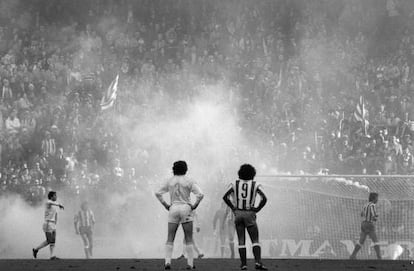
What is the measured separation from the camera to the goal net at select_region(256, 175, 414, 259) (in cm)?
2542

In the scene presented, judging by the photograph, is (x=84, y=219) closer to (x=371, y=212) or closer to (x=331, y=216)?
(x=331, y=216)

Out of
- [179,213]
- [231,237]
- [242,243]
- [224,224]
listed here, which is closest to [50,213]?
[231,237]

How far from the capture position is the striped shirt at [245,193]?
1498 centimetres

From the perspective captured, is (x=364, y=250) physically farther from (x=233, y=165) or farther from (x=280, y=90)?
(x=280, y=90)

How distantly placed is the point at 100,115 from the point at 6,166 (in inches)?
157

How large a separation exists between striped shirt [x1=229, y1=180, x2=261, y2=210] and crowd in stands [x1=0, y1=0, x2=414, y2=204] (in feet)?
44.7

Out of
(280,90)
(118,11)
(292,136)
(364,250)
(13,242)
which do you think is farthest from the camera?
(118,11)

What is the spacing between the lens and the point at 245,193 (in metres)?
15.0

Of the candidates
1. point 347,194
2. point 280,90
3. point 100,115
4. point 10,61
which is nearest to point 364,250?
point 347,194

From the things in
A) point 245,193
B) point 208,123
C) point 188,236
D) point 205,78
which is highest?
point 205,78

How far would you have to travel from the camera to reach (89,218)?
85.3ft

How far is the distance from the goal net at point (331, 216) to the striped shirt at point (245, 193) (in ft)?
35.6

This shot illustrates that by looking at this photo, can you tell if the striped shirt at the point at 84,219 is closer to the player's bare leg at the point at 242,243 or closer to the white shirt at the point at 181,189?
the white shirt at the point at 181,189

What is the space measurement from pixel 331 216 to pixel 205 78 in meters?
9.36
